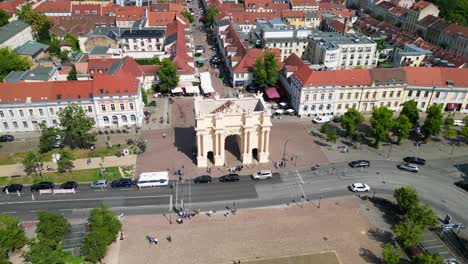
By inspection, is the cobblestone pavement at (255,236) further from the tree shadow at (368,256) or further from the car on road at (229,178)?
the car on road at (229,178)

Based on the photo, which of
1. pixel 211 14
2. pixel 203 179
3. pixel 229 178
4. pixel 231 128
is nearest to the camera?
pixel 203 179

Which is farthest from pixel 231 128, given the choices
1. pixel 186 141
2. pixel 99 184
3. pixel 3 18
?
pixel 3 18

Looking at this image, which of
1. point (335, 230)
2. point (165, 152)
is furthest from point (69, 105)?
point (335, 230)

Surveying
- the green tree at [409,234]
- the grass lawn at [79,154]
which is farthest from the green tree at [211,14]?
the green tree at [409,234]

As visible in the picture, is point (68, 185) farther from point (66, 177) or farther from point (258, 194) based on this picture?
point (258, 194)

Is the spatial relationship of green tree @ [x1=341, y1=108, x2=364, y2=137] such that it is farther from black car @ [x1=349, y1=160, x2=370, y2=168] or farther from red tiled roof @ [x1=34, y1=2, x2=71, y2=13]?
red tiled roof @ [x1=34, y1=2, x2=71, y2=13]
